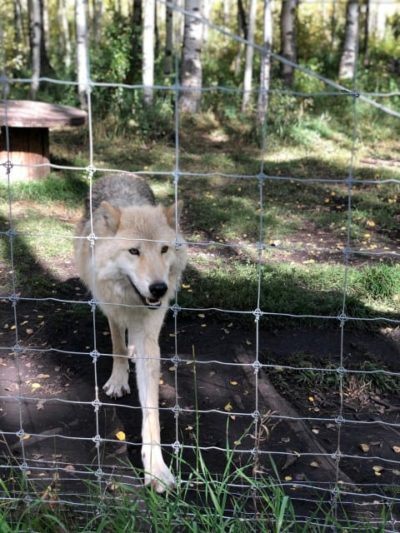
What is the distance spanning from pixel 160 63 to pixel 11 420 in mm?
15501

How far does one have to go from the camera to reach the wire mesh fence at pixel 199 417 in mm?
2895

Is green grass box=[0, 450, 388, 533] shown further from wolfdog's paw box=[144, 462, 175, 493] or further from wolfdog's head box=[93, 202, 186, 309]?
wolfdog's head box=[93, 202, 186, 309]

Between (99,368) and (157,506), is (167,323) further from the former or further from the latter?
(157,506)

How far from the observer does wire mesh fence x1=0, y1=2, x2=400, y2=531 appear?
2895 mm

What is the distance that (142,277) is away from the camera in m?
3.43

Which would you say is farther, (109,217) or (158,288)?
(109,217)

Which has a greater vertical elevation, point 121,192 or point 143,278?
point 121,192

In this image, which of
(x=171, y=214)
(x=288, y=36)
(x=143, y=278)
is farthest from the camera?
(x=288, y=36)

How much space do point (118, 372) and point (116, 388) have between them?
121 millimetres

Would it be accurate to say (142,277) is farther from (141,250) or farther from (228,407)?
(228,407)

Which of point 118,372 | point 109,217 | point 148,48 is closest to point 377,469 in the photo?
point 118,372

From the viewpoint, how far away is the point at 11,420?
12.8ft

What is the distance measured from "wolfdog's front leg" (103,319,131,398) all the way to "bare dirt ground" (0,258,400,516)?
0.06 metres

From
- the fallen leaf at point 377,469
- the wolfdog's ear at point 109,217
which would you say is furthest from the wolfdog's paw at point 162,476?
the wolfdog's ear at point 109,217
